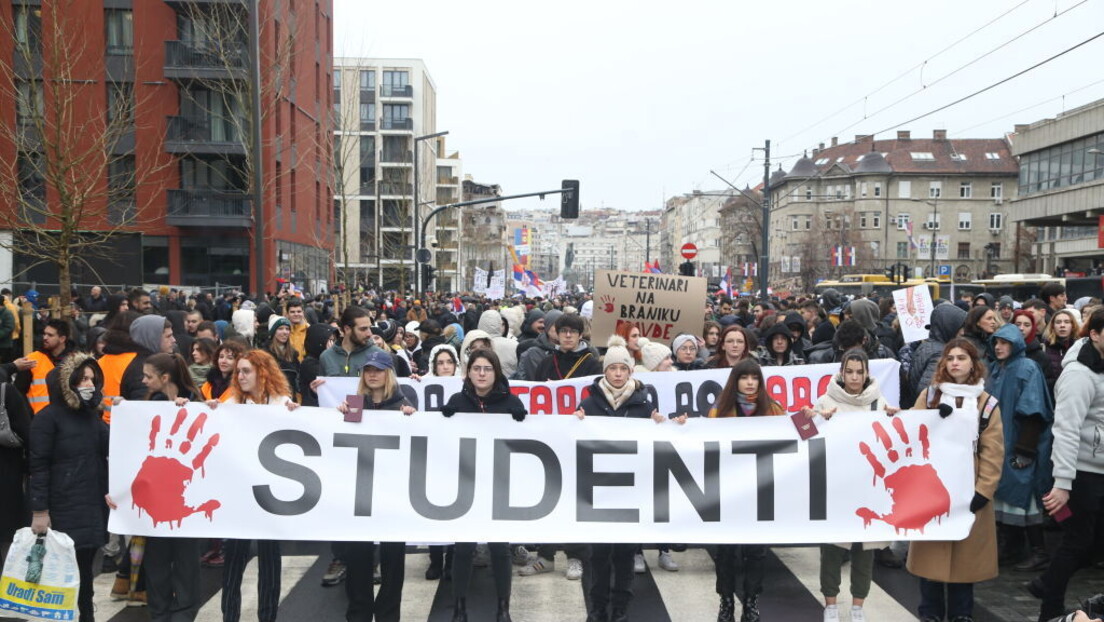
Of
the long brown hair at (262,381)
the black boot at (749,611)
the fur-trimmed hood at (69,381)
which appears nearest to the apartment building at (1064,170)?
the black boot at (749,611)

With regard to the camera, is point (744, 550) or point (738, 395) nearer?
point (744, 550)

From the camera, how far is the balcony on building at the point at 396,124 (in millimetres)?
80625

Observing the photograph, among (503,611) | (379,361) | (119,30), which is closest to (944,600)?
(503,611)

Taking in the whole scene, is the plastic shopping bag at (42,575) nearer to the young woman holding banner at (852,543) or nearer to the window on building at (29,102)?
the young woman holding banner at (852,543)

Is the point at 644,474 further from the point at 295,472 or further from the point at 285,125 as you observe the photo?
the point at 285,125

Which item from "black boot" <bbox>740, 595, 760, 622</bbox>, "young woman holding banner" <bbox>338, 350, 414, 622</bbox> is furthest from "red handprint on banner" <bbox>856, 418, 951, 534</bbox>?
"young woman holding banner" <bbox>338, 350, 414, 622</bbox>

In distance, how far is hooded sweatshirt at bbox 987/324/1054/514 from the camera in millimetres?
6426

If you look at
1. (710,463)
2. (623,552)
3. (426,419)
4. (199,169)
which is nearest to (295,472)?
(426,419)

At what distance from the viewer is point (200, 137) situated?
3344 cm

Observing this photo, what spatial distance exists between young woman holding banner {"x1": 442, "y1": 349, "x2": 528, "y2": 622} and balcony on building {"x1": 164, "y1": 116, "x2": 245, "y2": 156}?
29090 mm

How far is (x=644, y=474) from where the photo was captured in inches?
228

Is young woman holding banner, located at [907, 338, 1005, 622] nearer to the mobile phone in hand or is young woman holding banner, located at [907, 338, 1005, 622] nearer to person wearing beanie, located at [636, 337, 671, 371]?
person wearing beanie, located at [636, 337, 671, 371]

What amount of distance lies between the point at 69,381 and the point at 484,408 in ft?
7.72

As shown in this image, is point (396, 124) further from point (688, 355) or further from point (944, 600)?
point (944, 600)
